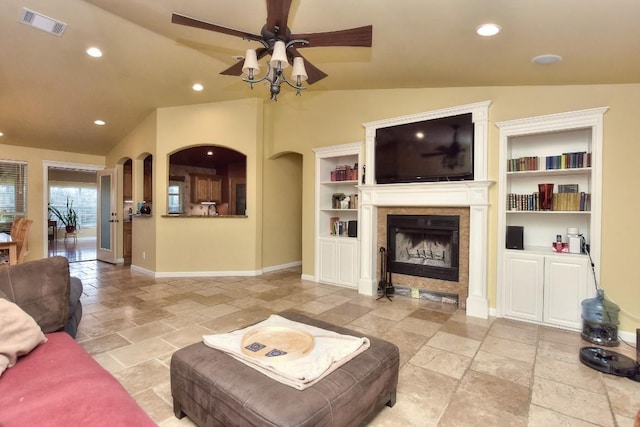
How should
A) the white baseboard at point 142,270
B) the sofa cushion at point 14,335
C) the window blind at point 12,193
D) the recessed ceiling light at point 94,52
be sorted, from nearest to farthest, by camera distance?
the sofa cushion at point 14,335, the recessed ceiling light at point 94,52, the white baseboard at point 142,270, the window blind at point 12,193

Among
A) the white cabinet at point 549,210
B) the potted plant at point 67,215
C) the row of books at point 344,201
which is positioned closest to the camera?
the white cabinet at point 549,210

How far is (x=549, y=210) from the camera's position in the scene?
3.52 metres

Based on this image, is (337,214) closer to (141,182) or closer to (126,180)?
(141,182)

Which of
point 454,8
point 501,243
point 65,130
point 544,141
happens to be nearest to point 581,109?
point 544,141

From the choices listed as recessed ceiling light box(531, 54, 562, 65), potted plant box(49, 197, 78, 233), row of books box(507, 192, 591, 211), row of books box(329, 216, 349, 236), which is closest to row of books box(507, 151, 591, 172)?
row of books box(507, 192, 591, 211)

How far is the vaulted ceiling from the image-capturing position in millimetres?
2309

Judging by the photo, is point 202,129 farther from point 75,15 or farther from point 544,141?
point 544,141

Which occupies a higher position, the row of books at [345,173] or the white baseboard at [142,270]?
the row of books at [345,173]

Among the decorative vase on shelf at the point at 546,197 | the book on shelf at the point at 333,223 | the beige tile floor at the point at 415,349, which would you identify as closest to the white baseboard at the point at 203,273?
→ the beige tile floor at the point at 415,349

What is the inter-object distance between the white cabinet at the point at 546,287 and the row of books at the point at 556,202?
493mm

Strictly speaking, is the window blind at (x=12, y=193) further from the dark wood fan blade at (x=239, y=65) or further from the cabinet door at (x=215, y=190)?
the dark wood fan blade at (x=239, y=65)

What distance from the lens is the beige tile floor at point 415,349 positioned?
6.73 ft

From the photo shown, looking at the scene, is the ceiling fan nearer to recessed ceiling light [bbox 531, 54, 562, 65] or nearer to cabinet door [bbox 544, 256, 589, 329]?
recessed ceiling light [bbox 531, 54, 562, 65]

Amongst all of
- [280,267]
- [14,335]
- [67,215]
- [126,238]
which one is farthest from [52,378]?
[67,215]
